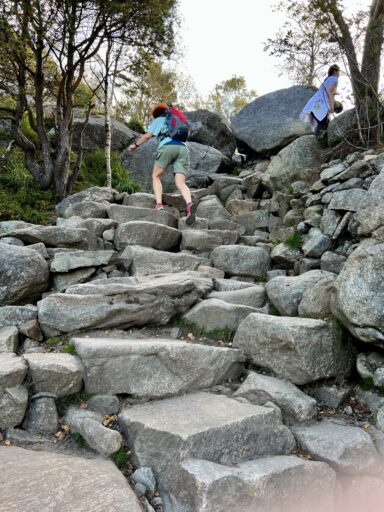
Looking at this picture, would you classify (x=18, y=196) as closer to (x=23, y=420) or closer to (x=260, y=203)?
(x=260, y=203)

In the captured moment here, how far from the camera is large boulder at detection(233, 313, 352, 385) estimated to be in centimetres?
539

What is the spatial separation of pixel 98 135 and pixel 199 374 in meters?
16.1

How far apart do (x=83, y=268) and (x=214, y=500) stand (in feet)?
16.7

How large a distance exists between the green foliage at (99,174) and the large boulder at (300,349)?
11.1 meters

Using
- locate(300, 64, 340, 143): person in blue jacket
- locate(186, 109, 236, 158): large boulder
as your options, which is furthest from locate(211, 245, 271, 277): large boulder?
locate(186, 109, 236, 158): large boulder

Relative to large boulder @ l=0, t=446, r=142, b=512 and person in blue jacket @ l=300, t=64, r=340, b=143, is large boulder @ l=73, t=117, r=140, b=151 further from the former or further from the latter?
large boulder @ l=0, t=446, r=142, b=512

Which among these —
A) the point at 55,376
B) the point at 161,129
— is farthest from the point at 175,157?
the point at 55,376

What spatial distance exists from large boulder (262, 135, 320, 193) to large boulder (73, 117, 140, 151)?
9.30 metres

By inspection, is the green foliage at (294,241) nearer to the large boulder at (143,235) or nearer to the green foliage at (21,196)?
the large boulder at (143,235)

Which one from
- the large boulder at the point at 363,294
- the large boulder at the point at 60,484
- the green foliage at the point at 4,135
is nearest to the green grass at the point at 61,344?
the large boulder at the point at 60,484

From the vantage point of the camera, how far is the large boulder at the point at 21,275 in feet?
22.9

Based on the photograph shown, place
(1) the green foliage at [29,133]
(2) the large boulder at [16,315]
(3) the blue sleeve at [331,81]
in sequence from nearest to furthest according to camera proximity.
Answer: (2) the large boulder at [16,315] → (3) the blue sleeve at [331,81] → (1) the green foliage at [29,133]

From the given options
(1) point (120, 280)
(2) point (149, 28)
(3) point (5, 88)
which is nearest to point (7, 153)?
(3) point (5, 88)

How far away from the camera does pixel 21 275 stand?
23.3 ft
